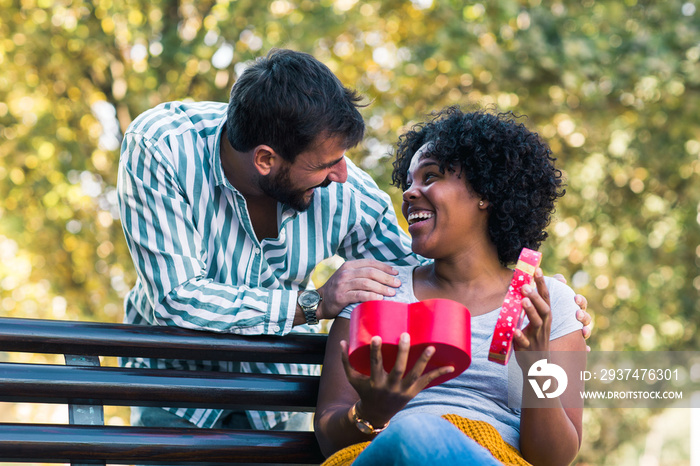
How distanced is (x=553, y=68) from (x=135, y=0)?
353 cm

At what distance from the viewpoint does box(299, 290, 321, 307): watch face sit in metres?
2.27

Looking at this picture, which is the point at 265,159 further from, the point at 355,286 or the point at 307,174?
the point at 355,286

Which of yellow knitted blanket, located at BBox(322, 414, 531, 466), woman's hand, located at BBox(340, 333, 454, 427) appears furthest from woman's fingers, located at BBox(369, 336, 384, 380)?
yellow knitted blanket, located at BBox(322, 414, 531, 466)

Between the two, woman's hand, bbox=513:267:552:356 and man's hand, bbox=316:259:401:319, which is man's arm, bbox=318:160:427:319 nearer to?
man's hand, bbox=316:259:401:319

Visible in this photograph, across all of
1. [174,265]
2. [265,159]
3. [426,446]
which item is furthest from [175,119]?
[426,446]

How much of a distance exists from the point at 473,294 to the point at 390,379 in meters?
0.75

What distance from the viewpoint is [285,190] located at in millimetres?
2521

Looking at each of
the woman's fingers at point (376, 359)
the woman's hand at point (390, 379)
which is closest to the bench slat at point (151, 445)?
the woman's hand at point (390, 379)

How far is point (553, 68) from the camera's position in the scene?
6.00m

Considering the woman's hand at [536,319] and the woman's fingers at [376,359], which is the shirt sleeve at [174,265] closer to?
the woman's fingers at [376,359]

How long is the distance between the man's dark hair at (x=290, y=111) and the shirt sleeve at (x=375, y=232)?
0.20 metres

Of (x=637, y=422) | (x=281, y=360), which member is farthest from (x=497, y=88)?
(x=637, y=422)

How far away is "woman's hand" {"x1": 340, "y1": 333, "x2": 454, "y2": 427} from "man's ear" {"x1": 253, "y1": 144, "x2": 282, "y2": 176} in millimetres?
1045

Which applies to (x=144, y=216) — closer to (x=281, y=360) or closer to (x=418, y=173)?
(x=281, y=360)
